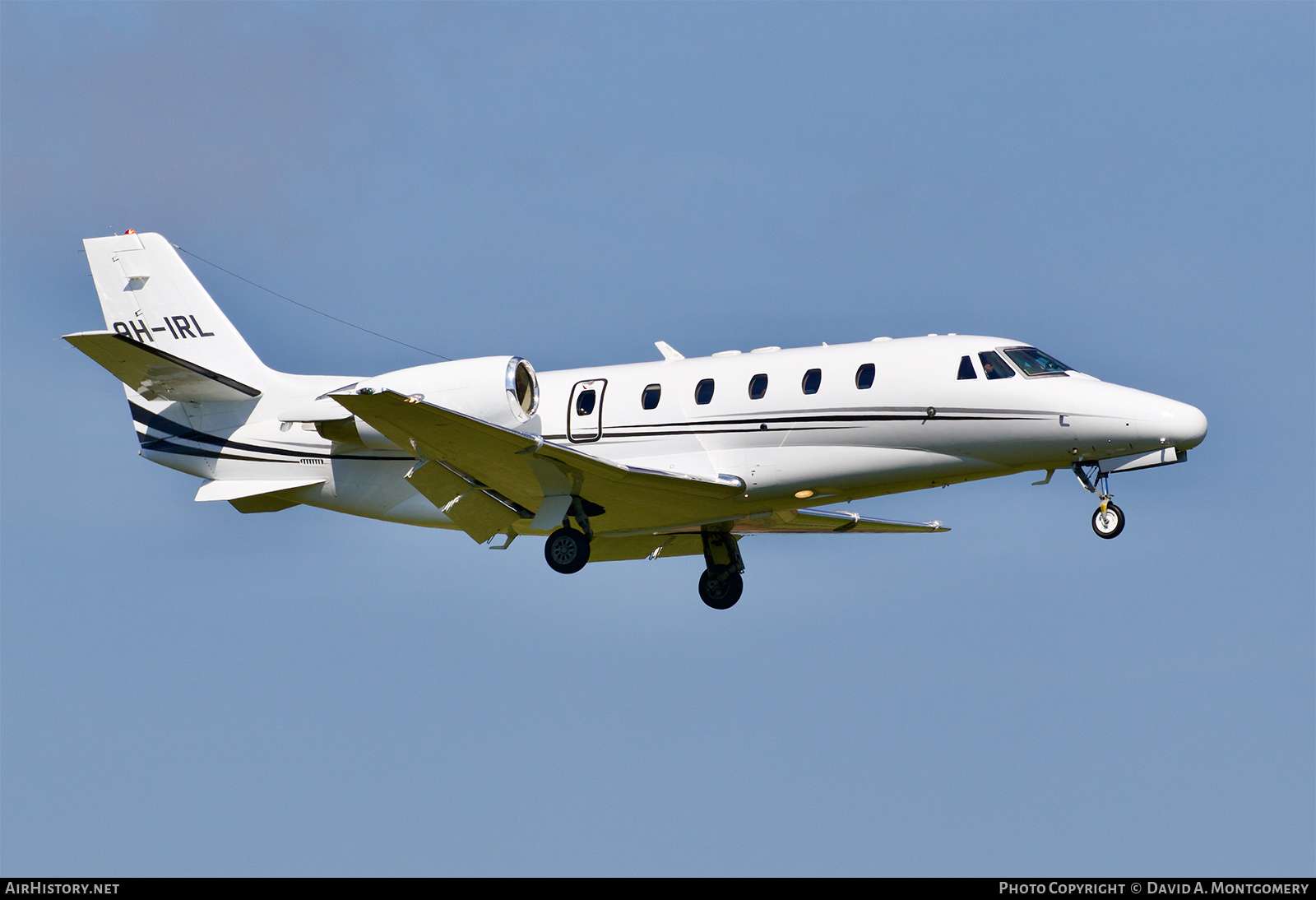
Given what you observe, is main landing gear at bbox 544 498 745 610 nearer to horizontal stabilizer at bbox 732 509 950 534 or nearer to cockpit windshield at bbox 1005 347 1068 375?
horizontal stabilizer at bbox 732 509 950 534

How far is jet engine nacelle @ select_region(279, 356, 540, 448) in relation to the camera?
22.6 metres

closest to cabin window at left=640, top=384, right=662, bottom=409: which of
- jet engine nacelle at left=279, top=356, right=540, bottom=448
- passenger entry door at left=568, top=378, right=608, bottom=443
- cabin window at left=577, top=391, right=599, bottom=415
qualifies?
passenger entry door at left=568, top=378, right=608, bottom=443

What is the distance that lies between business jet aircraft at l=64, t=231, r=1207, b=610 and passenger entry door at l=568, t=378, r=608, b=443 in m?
0.03

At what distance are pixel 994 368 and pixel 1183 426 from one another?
9.07 ft

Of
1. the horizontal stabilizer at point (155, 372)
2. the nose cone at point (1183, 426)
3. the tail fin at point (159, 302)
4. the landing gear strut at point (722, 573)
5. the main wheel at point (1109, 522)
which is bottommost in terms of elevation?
the main wheel at point (1109, 522)

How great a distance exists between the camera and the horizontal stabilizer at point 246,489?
2544 cm

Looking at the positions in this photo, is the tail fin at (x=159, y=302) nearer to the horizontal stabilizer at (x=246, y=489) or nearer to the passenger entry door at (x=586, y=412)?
the horizontal stabilizer at (x=246, y=489)

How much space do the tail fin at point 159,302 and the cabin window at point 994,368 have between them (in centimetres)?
1308

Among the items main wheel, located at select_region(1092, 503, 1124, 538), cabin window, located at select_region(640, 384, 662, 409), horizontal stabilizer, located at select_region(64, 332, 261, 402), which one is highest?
horizontal stabilizer, located at select_region(64, 332, 261, 402)

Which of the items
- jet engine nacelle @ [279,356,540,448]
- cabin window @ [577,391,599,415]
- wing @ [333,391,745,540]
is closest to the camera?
wing @ [333,391,745,540]

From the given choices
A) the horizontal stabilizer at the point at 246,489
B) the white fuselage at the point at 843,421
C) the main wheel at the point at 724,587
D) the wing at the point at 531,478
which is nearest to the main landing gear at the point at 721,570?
the main wheel at the point at 724,587

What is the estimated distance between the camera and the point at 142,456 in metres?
26.4

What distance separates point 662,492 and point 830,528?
199 inches
